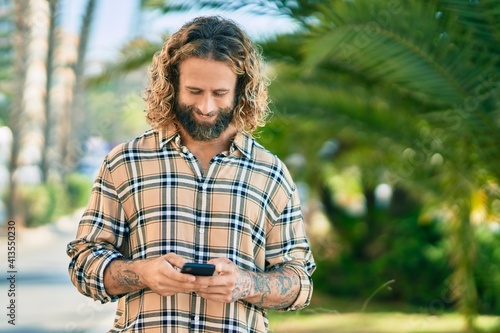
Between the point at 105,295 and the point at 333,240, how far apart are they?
10875mm

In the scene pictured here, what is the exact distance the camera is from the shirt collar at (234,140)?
2.26 metres

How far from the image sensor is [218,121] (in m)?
2.20

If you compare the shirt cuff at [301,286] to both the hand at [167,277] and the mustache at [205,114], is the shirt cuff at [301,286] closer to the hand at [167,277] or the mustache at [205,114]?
the hand at [167,277]

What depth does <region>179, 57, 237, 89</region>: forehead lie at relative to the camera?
217 cm

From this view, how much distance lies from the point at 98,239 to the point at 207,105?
45 cm

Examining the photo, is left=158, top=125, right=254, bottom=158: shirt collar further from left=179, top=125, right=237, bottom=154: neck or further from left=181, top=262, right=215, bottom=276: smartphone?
left=181, top=262, right=215, bottom=276: smartphone

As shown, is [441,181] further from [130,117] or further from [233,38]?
[233,38]

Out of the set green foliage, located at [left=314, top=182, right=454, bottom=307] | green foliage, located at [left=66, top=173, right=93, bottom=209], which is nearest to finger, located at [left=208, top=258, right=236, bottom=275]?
green foliage, located at [left=66, top=173, right=93, bottom=209]

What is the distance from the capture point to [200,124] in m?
2.19

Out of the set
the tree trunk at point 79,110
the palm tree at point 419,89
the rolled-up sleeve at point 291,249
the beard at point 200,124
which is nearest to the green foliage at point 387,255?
the palm tree at point 419,89

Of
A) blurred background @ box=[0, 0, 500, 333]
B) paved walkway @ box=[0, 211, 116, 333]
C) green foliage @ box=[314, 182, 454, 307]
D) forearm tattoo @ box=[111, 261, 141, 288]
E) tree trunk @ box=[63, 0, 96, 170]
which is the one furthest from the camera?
green foliage @ box=[314, 182, 454, 307]

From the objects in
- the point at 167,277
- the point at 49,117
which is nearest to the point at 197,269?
the point at 167,277

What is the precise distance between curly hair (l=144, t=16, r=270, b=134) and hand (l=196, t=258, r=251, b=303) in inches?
18.6

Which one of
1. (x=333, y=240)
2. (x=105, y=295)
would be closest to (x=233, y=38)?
(x=105, y=295)
